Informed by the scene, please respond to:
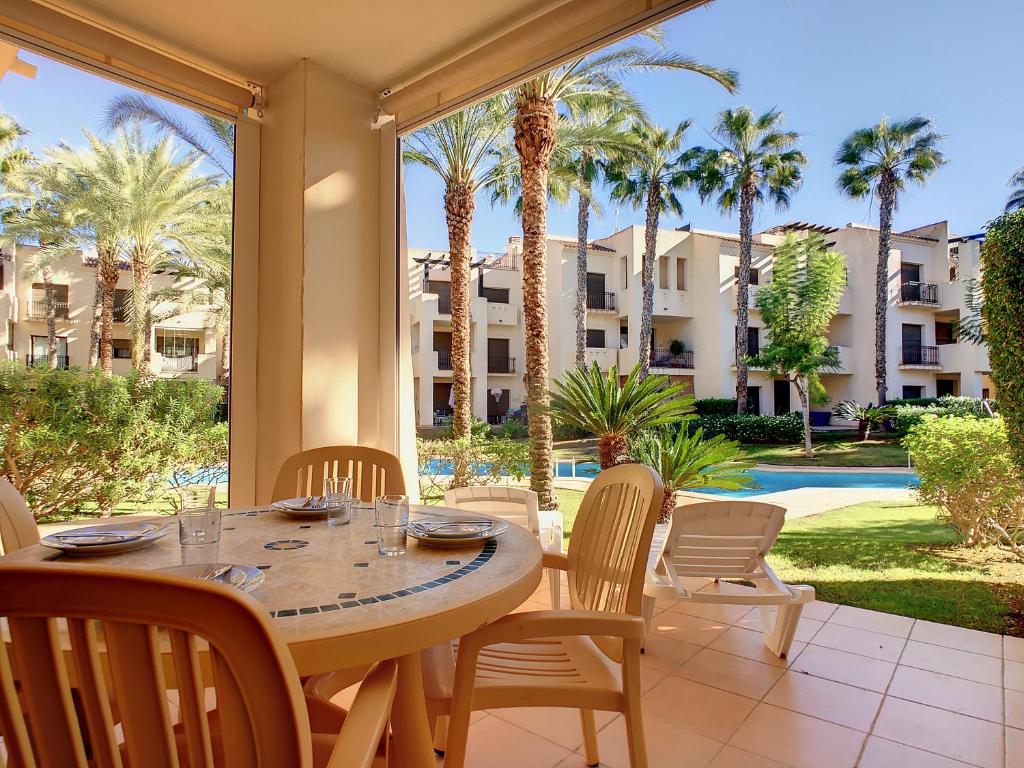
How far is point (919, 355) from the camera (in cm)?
1259

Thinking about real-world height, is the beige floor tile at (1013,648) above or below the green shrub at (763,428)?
below

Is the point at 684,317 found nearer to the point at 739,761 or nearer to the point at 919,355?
the point at 919,355

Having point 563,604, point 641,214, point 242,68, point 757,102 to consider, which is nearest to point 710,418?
point 641,214

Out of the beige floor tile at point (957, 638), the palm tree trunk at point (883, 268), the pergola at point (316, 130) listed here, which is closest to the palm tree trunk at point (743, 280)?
the palm tree trunk at point (883, 268)

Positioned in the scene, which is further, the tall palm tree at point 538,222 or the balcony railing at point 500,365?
the balcony railing at point 500,365

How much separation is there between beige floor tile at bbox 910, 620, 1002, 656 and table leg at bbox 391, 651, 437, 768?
97.6 inches

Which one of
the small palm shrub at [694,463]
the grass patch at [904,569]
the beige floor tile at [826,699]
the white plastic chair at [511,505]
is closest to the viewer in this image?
the beige floor tile at [826,699]

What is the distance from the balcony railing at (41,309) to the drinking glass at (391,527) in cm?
532

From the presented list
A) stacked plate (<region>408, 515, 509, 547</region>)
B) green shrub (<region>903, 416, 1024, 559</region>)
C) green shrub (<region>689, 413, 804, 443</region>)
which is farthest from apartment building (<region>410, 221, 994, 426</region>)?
stacked plate (<region>408, 515, 509, 547</region>)

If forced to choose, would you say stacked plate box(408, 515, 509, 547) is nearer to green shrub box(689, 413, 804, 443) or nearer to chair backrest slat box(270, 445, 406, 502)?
chair backrest slat box(270, 445, 406, 502)

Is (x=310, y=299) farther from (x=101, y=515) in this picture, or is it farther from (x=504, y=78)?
(x=101, y=515)

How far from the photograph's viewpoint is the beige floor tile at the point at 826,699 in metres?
1.95

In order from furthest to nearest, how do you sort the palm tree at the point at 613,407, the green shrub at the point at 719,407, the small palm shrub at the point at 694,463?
the green shrub at the point at 719,407 < the palm tree at the point at 613,407 < the small palm shrub at the point at 694,463

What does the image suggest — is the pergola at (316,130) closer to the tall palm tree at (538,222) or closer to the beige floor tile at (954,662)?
the tall palm tree at (538,222)
